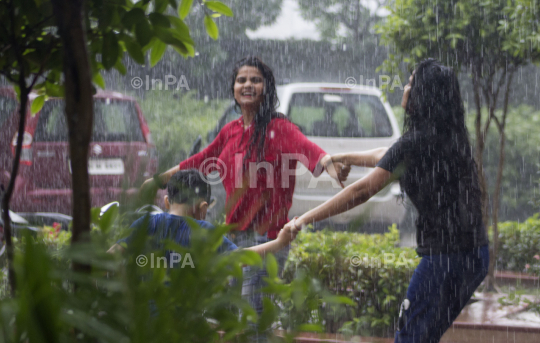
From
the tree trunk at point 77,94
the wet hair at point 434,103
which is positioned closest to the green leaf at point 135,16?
the tree trunk at point 77,94

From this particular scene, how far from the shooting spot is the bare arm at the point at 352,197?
8.30 ft

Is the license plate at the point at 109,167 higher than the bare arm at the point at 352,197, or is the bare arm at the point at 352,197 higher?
the license plate at the point at 109,167

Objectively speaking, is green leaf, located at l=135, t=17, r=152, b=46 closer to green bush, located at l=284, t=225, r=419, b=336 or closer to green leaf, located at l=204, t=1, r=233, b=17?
green leaf, located at l=204, t=1, r=233, b=17

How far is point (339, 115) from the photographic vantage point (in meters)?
8.18

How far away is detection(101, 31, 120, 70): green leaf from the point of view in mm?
1412

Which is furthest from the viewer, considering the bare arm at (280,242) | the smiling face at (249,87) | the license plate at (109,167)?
the smiling face at (249,87)

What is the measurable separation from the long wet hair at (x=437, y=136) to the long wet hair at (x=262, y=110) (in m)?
0.77

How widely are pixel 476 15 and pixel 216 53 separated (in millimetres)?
12770

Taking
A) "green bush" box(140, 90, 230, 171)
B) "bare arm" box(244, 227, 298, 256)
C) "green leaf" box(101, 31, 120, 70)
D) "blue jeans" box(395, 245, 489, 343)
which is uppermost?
"green bush" box(140, 90, 230, 171)

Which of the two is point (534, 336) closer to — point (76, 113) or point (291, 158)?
point (291, 158)

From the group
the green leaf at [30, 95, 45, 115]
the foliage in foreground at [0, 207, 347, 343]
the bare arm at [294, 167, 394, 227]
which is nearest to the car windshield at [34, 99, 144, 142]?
the bare arm at [294, 167, 394, 227]

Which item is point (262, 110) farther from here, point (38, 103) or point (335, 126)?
point (335, 126)

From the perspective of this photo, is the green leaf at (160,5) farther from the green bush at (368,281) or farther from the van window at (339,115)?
the van window at (339,115)

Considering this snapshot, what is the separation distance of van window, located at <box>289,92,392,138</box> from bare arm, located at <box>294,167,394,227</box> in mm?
4940
